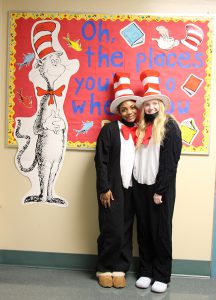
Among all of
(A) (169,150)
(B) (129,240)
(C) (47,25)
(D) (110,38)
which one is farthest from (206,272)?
(C) (47,25)

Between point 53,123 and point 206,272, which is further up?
point 53,123

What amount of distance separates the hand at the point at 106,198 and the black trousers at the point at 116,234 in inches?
1.2

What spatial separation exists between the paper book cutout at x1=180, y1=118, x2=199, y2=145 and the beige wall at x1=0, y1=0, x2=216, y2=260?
0.13m

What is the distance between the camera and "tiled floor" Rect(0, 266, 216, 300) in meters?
2.41

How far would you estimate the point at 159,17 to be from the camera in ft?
8.71

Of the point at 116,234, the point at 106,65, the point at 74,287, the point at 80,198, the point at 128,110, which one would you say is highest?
the point at 106,65

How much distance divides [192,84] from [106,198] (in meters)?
1.09

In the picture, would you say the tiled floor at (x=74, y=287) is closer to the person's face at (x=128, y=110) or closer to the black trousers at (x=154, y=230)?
the black trousers at (x=154, y=230)

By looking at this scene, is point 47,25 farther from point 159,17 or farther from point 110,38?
point 159,17

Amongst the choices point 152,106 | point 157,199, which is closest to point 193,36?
point 152,106

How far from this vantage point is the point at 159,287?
249 cm

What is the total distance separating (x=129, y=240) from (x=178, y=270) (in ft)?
1.59

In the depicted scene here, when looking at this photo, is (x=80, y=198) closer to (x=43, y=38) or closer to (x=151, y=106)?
(x=151, y=106)

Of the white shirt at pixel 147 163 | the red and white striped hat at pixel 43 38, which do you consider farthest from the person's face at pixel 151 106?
the red and white striped hat at pixel 43 38
